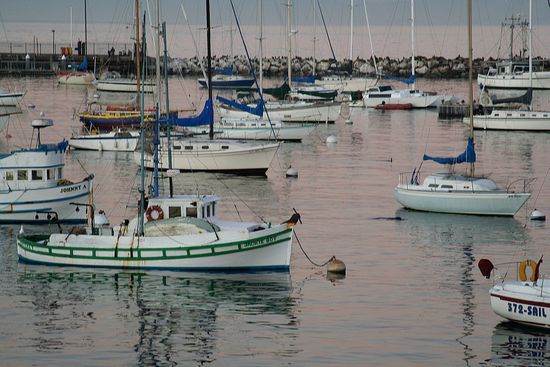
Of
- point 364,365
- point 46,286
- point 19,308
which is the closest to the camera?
point 364,365

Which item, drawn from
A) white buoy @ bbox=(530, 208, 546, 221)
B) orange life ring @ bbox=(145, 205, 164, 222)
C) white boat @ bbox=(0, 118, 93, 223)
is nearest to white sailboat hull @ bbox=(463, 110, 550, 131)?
white buoy @ bbox=(530, 208, 546, 221)

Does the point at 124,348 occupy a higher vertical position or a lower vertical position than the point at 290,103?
lower

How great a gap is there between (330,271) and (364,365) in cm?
1016

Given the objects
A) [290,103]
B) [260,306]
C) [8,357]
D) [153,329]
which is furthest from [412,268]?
[290,103]

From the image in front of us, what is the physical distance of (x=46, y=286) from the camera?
4175cm

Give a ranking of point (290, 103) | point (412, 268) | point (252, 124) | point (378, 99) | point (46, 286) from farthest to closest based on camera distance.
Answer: point (378, 99)
point (290, 103)
point (252, 124)
point (412, 268)
point (46, 286)

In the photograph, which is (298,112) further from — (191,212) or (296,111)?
(191,212)

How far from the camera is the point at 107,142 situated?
8212cm

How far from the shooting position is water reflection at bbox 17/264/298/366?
34406 millimetres

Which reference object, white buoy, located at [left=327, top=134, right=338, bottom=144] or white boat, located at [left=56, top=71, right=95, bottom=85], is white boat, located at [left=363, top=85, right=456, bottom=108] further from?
white boat, located at [left=56, top=71, right=95, bottom=85]

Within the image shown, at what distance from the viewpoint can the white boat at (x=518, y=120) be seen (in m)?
100

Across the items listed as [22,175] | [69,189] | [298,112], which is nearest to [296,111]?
[298,112]

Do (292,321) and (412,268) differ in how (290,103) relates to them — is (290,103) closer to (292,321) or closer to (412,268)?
(412,268)

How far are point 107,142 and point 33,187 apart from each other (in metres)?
29.4
